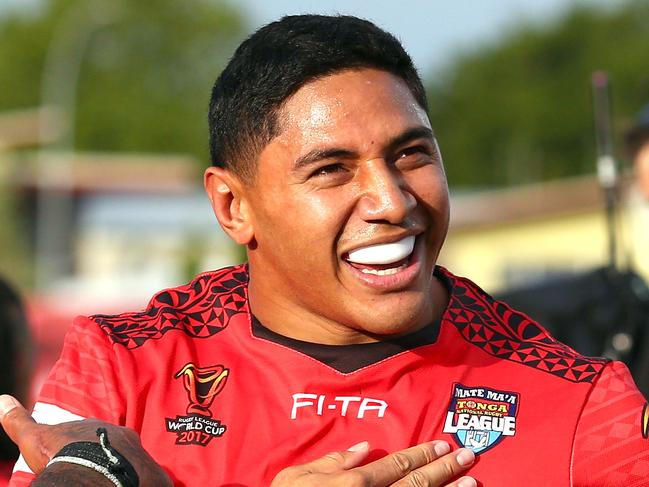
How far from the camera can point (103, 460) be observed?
2.83m

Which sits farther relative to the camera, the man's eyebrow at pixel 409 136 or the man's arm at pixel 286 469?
the man's eyebrow at pixel 409 136

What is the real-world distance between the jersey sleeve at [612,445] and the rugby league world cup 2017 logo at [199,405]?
861mm

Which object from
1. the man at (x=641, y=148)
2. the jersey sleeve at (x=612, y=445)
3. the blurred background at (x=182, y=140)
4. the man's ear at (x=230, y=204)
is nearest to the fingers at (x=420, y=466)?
the jersey sleeve at (x=612, y=445)

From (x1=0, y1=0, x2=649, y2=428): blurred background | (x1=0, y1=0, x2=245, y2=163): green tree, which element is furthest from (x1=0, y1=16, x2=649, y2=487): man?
(x1=0, y1=0, x2=245, y2=163): green tree

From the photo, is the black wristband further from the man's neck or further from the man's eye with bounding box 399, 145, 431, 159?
the man's eye with bounding box 399, 145, 431, 159

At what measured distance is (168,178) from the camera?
53781mm

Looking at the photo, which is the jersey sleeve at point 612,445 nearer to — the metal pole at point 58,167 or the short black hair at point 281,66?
the short black hair at point 281,66

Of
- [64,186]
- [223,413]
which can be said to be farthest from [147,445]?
[64,186]

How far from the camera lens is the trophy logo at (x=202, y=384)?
10.8ft

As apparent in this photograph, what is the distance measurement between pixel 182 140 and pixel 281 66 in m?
65.5

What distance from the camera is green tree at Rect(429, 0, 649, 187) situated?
6612cm

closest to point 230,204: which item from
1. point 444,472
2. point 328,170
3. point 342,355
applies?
point 328,170

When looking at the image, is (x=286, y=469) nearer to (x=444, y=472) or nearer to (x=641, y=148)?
(x=444, y=472)

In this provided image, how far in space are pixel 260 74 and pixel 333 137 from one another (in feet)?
0.94
